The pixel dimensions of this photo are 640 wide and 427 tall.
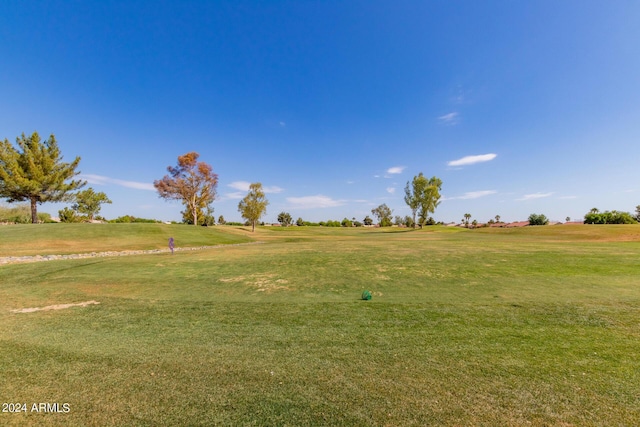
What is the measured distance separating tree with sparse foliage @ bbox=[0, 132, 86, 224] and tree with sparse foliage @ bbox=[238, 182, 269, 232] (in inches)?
961

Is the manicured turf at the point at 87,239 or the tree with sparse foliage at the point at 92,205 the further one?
the tree with sparse foliage at the point at 92,205

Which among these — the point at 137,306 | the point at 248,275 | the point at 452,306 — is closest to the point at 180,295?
the point at 137,306

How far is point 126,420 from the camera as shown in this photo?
2.75m

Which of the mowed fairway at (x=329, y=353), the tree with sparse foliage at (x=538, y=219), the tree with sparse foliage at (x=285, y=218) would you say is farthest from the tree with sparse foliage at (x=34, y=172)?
the tree with sparse foliage at (x=538, y=219)

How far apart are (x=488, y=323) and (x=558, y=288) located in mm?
4841

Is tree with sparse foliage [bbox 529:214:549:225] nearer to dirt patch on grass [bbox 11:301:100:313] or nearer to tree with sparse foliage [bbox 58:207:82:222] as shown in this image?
dirt patch on grass [bbox 11:301:100:313]

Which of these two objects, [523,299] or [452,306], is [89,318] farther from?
[523,299]

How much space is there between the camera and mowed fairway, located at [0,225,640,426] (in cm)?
289

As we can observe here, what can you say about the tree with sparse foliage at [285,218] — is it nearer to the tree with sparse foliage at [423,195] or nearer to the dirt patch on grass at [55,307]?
the tree with sparse foliage at [423,195]

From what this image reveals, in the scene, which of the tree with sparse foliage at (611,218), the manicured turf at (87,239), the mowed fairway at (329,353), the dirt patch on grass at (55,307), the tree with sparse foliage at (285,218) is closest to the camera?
the mowed fairway at (329,353)

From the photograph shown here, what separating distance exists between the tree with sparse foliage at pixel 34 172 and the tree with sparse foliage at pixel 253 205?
2440cm

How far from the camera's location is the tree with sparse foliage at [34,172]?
31203 mm

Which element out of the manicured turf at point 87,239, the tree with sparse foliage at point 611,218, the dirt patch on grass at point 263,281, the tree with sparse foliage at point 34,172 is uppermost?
the tree with sparse foliage at point 34,172

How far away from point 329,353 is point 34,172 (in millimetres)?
47302
